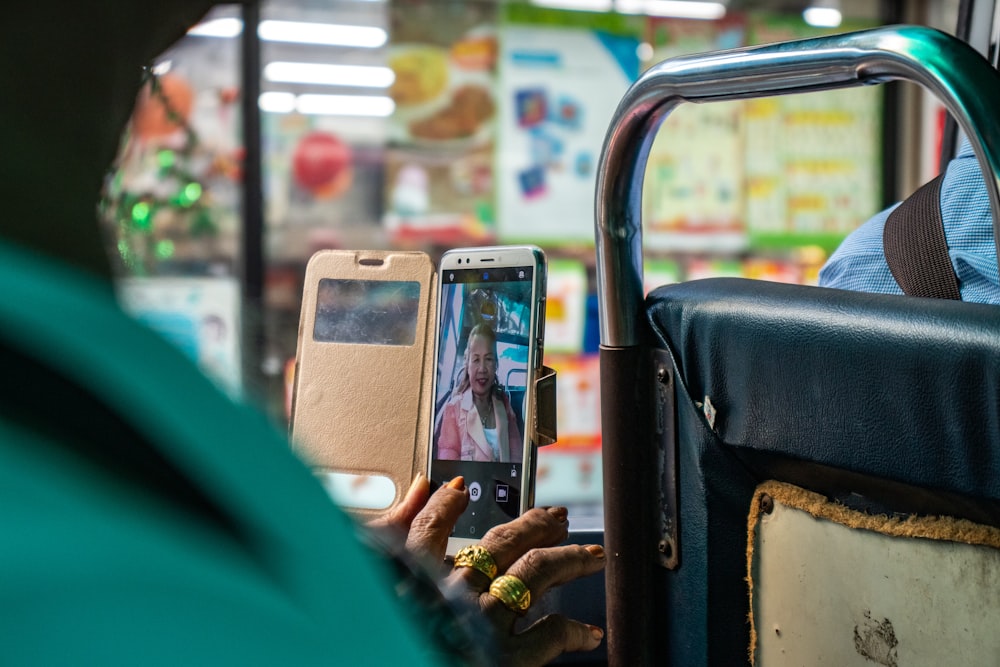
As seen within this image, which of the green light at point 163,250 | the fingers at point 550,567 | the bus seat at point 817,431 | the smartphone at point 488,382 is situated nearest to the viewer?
the green light at point 163,250

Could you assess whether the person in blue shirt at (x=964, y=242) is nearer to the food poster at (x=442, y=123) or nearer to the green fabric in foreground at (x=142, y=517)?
the green fabric in foreground at (x=142, y=517)

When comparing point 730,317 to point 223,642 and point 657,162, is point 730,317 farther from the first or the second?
point 657,162

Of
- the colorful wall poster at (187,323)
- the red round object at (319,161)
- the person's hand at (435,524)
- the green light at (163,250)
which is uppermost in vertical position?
the red round object at (319,161)

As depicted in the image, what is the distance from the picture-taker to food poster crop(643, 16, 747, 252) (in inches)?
152

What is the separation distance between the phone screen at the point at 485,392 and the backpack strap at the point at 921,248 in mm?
383

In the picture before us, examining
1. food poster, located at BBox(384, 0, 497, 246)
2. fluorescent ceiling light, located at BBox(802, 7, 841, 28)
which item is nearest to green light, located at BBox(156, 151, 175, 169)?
food poster, located at BBox(384, 0, 497, 246)

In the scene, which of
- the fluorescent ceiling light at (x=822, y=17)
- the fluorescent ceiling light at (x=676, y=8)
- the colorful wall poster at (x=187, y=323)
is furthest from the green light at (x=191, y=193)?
the fluorescent ceiling light at (x=822, y=17)

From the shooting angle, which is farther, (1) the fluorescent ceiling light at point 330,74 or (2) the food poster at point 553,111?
(2) the food poster at point 553,111

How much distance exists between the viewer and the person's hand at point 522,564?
0.74 metres

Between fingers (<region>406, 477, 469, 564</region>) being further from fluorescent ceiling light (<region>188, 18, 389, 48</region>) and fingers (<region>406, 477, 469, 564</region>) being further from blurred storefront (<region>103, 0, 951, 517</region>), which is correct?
fluorescent ceiling light (<region>188, 18, 389, 48</region>)

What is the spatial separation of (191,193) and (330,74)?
58.4 inches

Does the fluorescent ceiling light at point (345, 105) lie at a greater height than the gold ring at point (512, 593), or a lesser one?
greater

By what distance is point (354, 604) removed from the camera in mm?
210

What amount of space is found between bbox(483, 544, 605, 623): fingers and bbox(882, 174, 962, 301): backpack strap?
0.40 m
